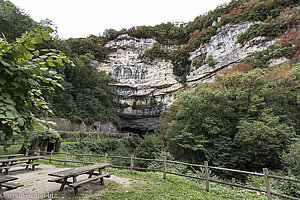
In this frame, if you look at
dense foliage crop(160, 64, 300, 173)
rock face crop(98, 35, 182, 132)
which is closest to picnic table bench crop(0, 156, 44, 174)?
dense foliage crop(160, 64, 300, 173)

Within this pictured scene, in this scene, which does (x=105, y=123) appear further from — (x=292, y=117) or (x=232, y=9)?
(x=232, y=9)

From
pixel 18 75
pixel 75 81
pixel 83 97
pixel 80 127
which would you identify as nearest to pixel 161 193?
pixel 18 75

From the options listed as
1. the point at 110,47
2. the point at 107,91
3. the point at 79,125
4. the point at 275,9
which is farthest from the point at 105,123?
the point at 275,9

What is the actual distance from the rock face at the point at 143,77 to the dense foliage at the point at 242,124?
1465cm

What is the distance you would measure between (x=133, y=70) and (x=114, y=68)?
5159 mm

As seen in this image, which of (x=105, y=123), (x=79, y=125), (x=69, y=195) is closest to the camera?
(x=69, y=195)

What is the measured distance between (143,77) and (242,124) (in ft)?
92.8

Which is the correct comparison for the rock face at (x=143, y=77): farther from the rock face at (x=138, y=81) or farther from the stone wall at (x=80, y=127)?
the stone wall at (x=80, y=127)

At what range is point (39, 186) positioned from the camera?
441 cm

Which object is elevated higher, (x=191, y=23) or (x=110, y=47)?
(x=191, y=23)

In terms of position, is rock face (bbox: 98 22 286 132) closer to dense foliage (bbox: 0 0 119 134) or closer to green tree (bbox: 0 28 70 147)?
dense foliage (bbox: 0 0 119 134)

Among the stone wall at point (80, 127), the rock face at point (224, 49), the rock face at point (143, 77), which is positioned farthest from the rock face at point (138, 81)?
the stone wall at point (80, 127)

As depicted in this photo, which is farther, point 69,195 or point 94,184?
point 94,184

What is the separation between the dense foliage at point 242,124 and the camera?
31.8 feet
